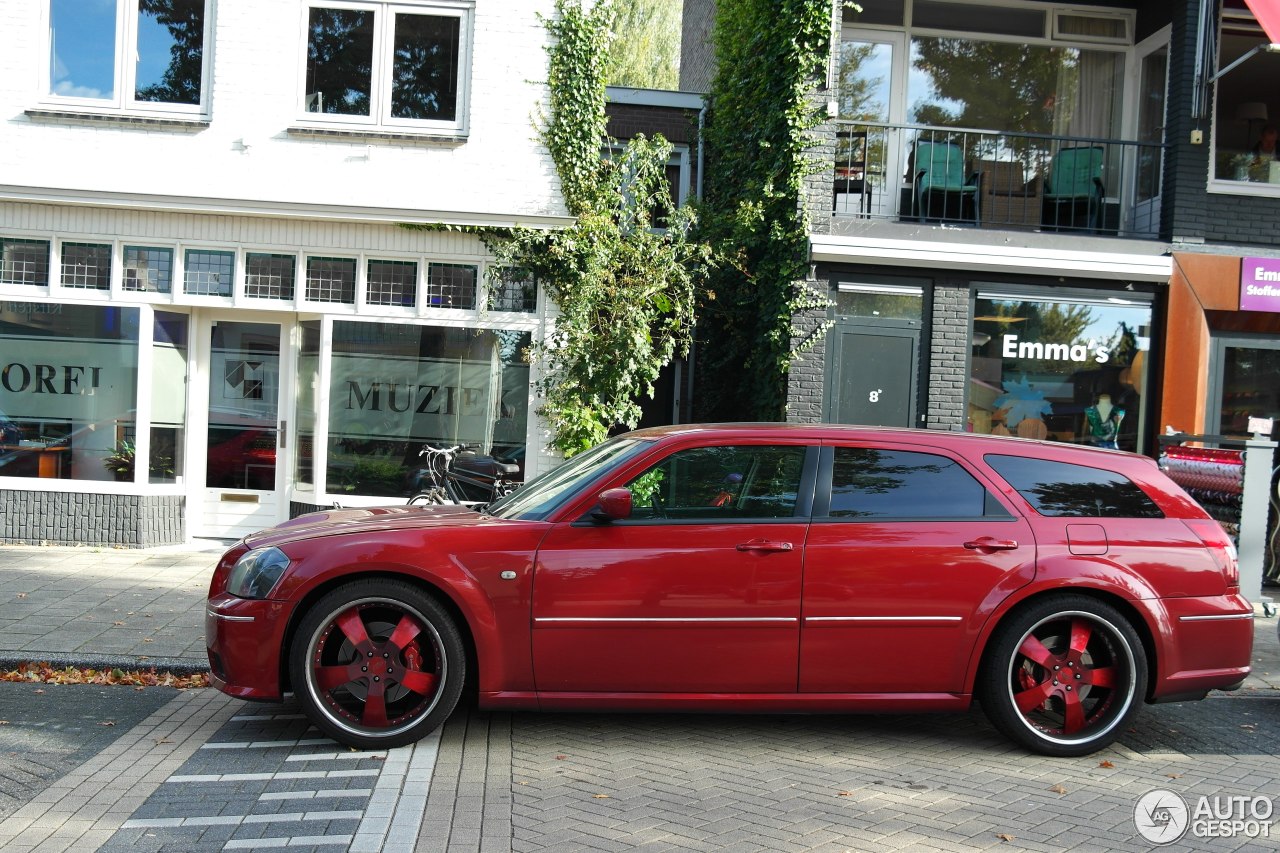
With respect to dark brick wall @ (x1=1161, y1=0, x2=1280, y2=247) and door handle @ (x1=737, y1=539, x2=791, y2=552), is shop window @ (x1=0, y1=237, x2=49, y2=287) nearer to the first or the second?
door handle @ (x1=737, y1=539, x2=791, y2=552)

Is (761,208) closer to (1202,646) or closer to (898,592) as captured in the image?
(898,592)

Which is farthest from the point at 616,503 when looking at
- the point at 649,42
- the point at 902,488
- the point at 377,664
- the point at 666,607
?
the point at 649,42

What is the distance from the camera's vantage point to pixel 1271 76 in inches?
460

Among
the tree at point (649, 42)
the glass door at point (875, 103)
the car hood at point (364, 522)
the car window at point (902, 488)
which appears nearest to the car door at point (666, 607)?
the car window at point (902, 488)

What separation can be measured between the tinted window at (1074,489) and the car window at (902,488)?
8.4 inches

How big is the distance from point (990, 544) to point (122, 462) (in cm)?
890

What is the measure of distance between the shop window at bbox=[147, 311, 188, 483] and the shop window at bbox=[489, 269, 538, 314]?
3.28 m

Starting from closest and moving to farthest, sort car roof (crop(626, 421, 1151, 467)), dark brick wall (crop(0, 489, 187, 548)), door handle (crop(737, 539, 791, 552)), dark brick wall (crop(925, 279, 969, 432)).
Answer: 1. door handle (crop(737, 539, 791, 552))
2. car roof (crop(626, 421, 1151, 467))
3. dark brick wall (crop(0, 489, 187, 548))
4. dark brick wall (crop(925, 279, 969, 432))

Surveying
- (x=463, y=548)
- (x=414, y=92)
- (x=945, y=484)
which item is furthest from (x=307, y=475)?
(x=945, y=484)

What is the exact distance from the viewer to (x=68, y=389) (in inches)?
420

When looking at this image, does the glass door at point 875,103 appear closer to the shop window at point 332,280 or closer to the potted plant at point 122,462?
the shop window at point 332,280

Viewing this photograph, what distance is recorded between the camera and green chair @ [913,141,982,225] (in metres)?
12.1

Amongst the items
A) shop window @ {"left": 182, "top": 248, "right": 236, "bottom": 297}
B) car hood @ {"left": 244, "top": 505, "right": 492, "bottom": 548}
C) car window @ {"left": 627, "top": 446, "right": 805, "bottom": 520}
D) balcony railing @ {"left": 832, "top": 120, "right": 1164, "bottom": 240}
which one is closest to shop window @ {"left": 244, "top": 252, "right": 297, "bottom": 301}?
shop window @ {"left": 182, "top": 248, "right": 236, "bottom": 297}

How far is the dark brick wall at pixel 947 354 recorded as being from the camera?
1075 cm
